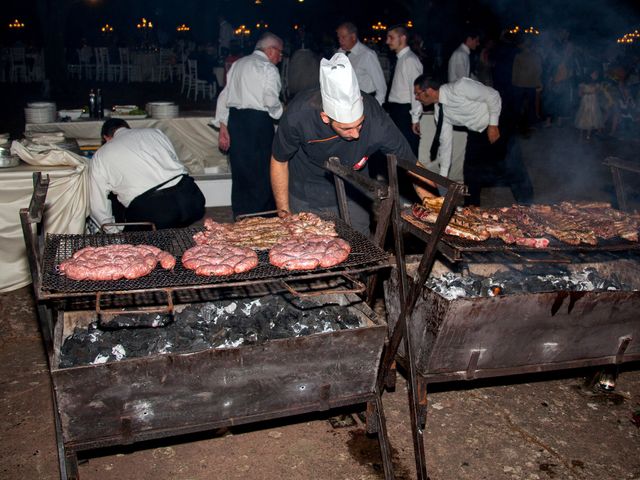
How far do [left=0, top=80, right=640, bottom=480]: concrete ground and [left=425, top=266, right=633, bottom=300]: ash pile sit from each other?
0.98 m

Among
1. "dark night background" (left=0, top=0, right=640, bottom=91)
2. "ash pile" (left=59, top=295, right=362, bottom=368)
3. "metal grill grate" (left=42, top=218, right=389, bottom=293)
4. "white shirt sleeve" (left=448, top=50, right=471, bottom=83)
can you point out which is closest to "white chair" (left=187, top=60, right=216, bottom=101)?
"dark night background" (left=0, top=0, right=640, bottom=91)

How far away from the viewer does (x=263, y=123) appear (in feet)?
26.1

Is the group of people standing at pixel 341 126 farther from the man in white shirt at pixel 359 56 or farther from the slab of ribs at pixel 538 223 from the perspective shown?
the slab of ribs at pixel 538 223

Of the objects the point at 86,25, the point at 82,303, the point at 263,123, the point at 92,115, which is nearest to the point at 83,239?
the point at 82,303

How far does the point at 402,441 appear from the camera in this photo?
4293mm

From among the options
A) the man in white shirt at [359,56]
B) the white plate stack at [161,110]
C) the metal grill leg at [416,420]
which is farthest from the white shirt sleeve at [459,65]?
the metal grill leg at [416,420]

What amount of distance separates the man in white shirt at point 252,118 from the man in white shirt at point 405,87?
257 cm

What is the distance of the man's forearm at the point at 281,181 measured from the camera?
4926 millimetres

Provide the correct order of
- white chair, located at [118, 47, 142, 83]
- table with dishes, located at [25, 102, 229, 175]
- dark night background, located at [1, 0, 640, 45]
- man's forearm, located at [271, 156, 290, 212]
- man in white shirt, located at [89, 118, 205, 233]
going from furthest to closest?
white chair, located at [118, 47, 142, 83] → dark night background, located at [1, 0, 640, 45] → table with dishes, located at [25, 102, 229, 175] → man in white shirt, located at [89, 118, 205, 233] → man's forearm, located at [271, 156, 290, 212]

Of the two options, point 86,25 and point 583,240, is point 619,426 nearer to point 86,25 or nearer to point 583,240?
point 583,240

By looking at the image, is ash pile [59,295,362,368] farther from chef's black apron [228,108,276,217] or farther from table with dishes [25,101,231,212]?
table with dishes [25,101,231,212]

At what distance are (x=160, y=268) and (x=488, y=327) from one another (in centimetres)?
221

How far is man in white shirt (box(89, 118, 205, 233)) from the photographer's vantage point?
589 cm

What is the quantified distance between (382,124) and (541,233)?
1.56 m
